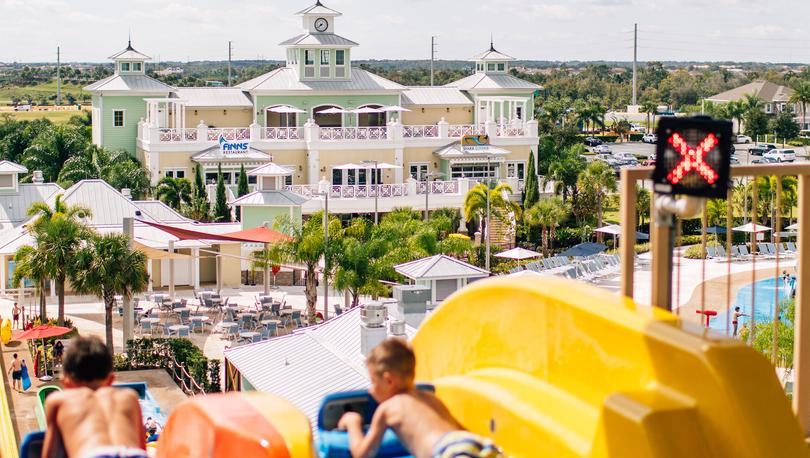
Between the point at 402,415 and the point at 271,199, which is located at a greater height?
the point at 402,415

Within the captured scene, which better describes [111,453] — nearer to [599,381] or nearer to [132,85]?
[599,381]

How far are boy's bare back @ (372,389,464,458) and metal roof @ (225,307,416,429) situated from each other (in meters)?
11.1

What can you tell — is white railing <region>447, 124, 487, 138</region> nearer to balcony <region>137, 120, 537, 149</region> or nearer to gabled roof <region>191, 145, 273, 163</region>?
balcony <region>137, 120, 537, 149</region>

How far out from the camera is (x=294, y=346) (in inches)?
773

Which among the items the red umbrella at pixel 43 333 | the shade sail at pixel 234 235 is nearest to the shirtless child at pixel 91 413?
the red umbrella at pixel 43 333

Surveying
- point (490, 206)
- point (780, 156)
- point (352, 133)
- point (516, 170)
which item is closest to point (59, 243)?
point (490, 206)

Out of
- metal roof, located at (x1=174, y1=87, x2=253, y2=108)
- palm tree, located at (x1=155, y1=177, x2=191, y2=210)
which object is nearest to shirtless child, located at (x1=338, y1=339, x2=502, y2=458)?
palm tree, located at (x1=155, y1=177, x2=191, y2=210)

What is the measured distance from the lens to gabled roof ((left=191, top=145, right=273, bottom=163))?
49.6 metres

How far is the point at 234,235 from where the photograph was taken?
32.9 meters

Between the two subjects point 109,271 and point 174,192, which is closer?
point 109,271

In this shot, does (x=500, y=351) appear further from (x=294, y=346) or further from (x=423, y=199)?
(x=423, y=199)

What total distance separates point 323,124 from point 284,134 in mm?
3702

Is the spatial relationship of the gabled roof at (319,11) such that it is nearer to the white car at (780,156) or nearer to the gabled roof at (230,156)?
the gabled roof at (230,156)

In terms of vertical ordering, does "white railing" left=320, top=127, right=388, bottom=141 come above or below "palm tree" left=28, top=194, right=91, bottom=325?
above
